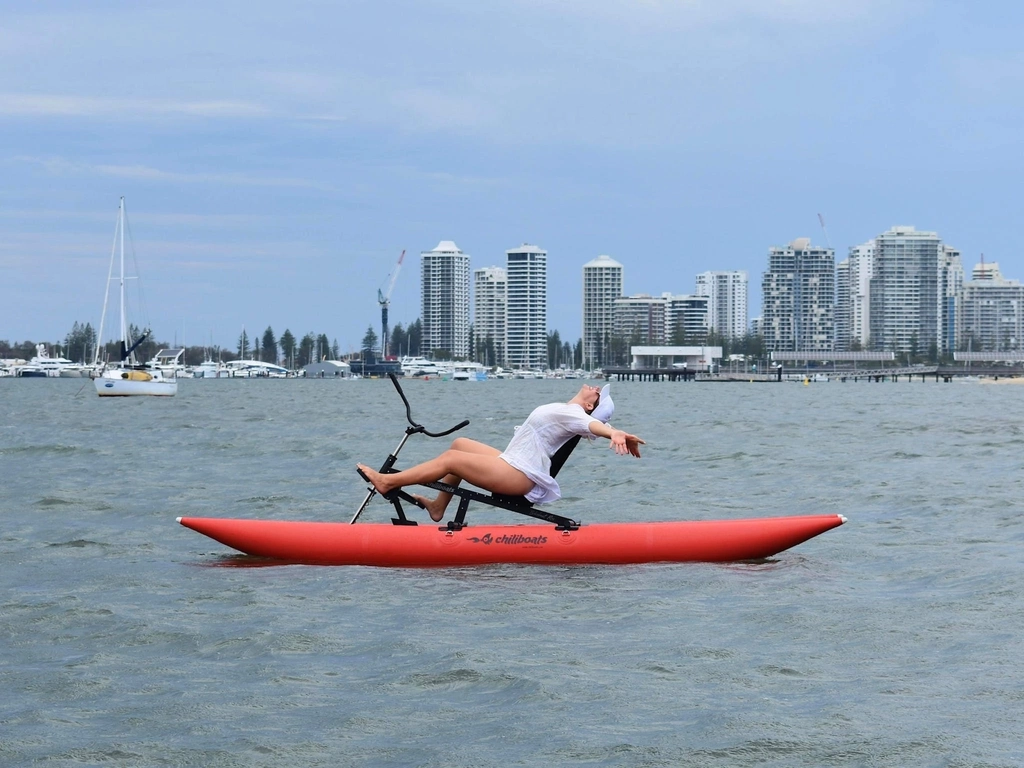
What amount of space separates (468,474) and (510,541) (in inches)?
30.3

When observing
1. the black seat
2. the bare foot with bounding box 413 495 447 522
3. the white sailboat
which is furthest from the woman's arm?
the white sailboat

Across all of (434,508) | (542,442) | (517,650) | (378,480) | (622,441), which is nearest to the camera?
(517,650)

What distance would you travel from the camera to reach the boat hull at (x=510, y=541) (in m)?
13.0

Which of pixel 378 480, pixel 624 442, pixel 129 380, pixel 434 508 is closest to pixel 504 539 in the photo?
pixel 434 508

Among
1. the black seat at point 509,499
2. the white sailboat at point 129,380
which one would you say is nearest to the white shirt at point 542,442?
the black seat at point 509,499

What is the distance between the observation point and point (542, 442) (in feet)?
42.4

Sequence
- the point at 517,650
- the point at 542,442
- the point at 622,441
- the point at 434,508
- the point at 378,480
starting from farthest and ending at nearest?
the point at 434,508 < the point at 378,480 < the point at 542,442 < the point at 622,441 < the point at 517,650

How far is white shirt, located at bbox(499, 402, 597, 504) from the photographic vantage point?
1270cm

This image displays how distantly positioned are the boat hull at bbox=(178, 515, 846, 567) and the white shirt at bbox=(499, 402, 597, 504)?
1.42 ft

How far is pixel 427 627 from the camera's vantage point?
10.6 m

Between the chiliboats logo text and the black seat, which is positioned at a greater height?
the black seat

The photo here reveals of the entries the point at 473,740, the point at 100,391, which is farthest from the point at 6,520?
the point at 100,391

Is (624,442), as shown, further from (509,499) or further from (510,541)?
(510,541)

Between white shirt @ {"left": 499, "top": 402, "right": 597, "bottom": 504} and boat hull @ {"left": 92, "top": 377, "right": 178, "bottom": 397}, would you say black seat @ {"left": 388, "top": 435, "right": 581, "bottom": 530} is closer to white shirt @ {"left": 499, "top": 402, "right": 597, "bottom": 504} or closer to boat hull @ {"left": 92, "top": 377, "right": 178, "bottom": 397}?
white shirt @ {"left": 499, "top": 402, "right": 597, "bottom": 504}
